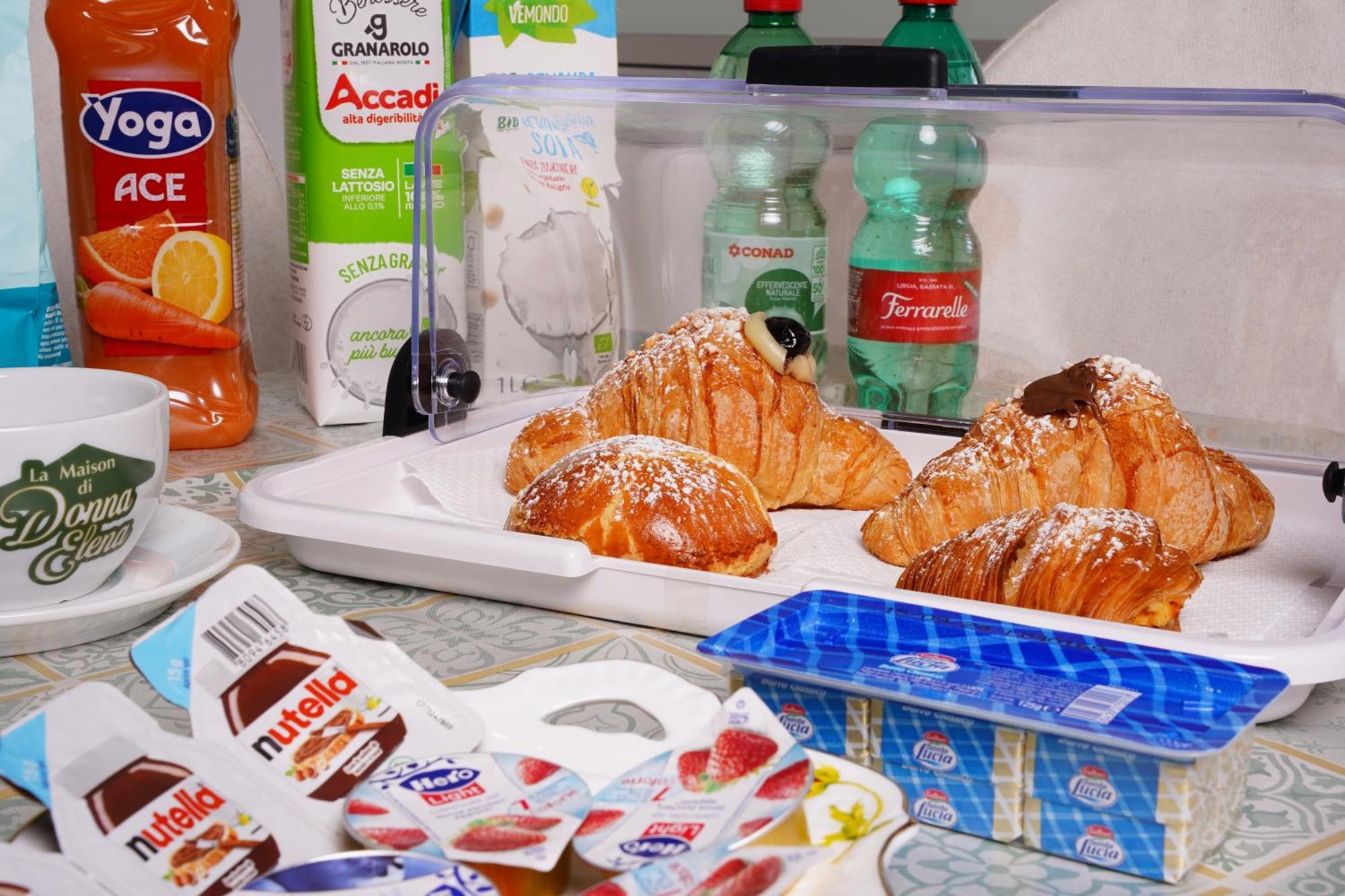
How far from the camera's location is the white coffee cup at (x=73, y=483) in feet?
2.16

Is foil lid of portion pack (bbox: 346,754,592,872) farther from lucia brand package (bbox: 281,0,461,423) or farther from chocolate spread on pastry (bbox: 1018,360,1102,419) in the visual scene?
lucia brand package (bbox: 281,0,461,423)

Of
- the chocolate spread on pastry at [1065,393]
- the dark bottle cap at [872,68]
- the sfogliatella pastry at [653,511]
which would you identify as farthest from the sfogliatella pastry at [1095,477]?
the dark bottle cap at [872,68]

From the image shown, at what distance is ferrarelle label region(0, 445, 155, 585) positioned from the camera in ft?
2.16

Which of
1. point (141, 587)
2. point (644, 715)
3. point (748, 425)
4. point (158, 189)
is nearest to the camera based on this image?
point (644, 715)

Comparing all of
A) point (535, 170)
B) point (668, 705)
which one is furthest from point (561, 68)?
point (668, 705)

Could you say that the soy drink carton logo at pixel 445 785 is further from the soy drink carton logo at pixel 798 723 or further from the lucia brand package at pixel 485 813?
the soy drink carton logo at pixel 798 723

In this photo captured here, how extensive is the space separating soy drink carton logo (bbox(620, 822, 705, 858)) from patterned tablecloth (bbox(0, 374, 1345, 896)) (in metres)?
0.10

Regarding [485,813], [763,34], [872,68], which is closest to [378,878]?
[485,813]

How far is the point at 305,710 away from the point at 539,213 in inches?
28.4

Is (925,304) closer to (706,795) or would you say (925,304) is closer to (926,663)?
(926,663)

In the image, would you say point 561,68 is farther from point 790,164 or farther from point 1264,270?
point 1264,270

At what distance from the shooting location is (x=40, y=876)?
0.41 meters

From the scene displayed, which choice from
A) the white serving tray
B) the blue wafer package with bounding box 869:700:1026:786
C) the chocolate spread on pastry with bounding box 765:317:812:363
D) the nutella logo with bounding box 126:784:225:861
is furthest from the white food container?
the nutella logo with bounding box 126:784:225:861

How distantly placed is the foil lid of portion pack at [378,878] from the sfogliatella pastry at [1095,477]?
0.51 meters
